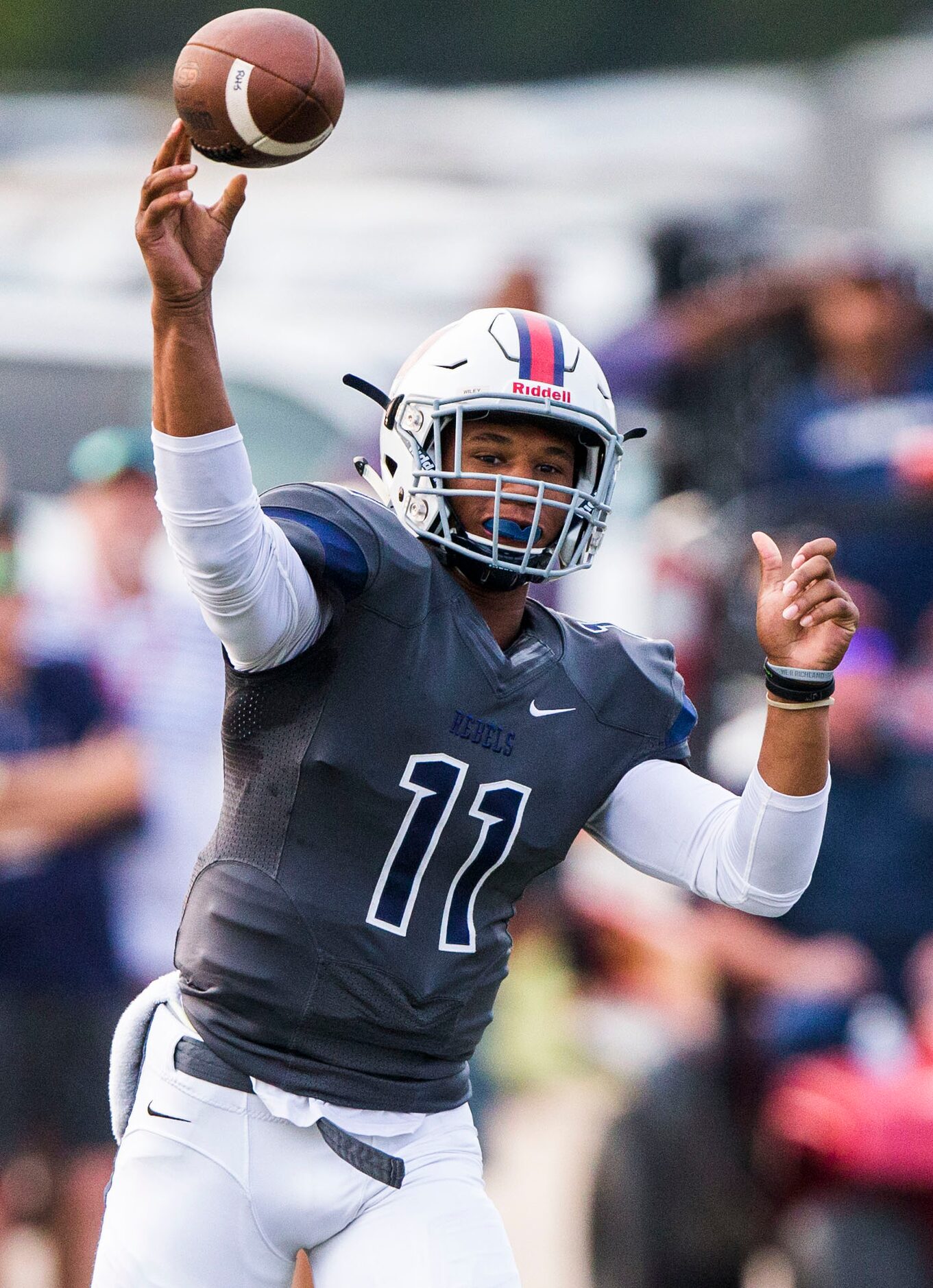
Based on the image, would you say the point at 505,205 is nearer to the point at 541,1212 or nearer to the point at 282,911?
the point at 541,1212

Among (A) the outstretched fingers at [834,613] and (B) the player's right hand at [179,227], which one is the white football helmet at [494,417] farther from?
(B) the player's right hand at [179,227]

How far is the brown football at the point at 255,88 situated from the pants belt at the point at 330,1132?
1220mm

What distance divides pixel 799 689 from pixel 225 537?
2.71ft

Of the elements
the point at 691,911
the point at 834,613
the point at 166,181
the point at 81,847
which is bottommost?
the point at 691,911

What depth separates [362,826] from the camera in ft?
7.92

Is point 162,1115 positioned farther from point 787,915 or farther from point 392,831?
point 787,915

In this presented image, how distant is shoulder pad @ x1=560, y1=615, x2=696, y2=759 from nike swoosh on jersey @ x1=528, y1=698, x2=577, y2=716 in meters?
0.04

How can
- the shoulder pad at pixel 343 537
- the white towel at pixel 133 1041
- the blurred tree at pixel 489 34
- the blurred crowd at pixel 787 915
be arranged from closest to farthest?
the shoulder pad at pixel 343 537 < the white towel at pixel 133 1041 < the blurred crowd at pixel 787 915 < the blurred tree at pixel 489 34

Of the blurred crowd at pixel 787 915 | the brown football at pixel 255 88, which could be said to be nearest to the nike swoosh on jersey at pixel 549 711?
the brown football at pixel 255 88

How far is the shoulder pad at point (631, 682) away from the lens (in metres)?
2.63

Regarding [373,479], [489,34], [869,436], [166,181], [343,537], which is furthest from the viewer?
[489,34]

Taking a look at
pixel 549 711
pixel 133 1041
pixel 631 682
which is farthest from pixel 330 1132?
pixel 631 682

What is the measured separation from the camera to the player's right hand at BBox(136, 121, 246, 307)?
2.10 metres

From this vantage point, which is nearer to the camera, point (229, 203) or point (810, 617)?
point (229, 203)
